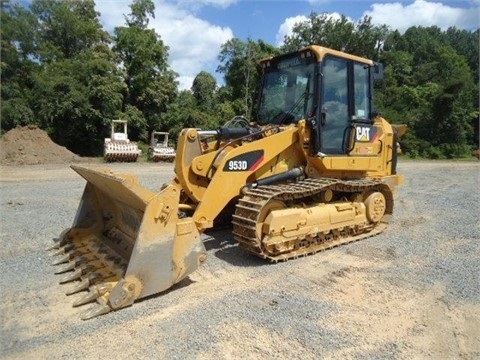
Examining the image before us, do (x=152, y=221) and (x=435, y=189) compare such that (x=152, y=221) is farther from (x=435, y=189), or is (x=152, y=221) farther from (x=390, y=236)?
(x=435, y=189)

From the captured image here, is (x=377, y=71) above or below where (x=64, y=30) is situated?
below

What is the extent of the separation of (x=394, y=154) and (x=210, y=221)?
14.0 ft

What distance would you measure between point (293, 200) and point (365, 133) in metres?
2.04

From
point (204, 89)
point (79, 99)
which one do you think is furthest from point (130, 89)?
point (204, 89)

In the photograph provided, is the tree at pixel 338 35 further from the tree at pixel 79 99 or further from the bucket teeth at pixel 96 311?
the bucket teeth at pixel 96 311

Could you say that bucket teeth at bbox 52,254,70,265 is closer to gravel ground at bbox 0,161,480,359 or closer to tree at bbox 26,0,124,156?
gravel ground at bbox 0,161,480,359

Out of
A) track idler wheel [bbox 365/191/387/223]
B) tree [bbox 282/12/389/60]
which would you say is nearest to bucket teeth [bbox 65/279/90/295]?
track idler wheel [bbox 365/191/387/223]

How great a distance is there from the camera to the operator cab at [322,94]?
5.98 m

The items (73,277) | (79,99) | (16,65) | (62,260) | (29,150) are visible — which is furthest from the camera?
(16,65)

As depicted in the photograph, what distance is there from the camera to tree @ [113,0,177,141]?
2895 cm

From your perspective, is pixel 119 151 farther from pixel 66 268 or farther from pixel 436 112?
pixel 436 112

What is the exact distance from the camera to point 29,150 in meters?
19.3

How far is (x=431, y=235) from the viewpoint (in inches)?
260

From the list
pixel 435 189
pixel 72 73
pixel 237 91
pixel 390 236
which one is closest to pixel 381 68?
pixel 390 236
